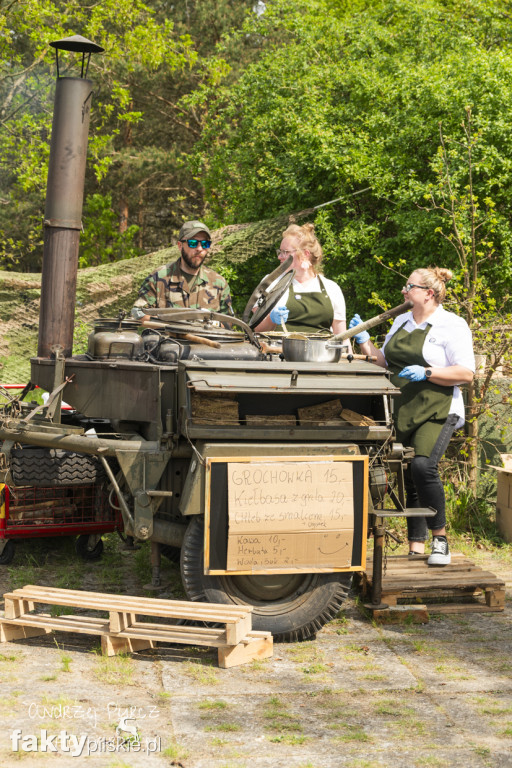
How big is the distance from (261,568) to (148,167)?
2110 cm

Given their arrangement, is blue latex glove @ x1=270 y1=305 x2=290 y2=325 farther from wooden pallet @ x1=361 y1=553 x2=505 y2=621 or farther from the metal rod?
wooden pallet @ x1=361 y1=553 x2=505 y2=621

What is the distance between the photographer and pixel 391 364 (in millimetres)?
6234

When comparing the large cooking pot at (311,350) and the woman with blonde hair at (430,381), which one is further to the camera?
the woman with blonde hair at (430,381)

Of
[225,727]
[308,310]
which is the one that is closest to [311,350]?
[308,310]

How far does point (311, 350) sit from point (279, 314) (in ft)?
3.30

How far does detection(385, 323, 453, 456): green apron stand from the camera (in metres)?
5.96

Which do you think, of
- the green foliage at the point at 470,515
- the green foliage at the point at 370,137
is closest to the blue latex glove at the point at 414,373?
the green foliage at the point at 470,515

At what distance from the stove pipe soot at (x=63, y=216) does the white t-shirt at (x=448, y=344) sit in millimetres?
2278

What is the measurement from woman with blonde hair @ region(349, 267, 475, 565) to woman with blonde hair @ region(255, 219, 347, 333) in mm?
418

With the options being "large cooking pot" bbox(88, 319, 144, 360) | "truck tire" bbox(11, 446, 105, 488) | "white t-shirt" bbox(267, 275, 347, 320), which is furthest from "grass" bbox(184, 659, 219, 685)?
"white t-shirt" bbox(267, 275, 347, 320)

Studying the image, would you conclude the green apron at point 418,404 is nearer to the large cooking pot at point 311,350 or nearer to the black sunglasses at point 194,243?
the large cooking pot at point 311,350

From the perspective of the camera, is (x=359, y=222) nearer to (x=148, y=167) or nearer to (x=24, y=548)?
(x=24, y=548)

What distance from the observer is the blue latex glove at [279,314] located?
6.19 m

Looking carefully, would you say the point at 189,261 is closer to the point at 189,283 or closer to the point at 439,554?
the point at 189,283
